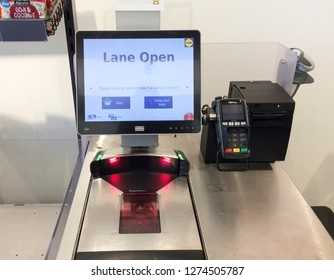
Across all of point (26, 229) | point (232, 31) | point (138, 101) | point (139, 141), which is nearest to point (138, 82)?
point (138, 101)

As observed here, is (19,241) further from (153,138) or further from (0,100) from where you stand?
(153,138)

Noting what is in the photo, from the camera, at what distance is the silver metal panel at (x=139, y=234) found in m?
0.89

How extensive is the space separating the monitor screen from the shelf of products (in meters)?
0.15

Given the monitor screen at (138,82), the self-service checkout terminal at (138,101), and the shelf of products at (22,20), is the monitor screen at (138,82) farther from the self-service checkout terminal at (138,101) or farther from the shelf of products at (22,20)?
the shelf of products at (22,20)

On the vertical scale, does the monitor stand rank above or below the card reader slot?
below

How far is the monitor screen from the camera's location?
105 cm

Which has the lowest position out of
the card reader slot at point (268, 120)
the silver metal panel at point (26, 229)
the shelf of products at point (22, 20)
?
the silver metal panel at point (26, 229)

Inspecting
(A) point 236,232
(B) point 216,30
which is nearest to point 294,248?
(A) point 236,232

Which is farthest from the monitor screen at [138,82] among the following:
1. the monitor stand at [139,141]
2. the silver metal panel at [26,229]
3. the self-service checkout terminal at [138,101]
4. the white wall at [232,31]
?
the silver metal panel at [26,229]

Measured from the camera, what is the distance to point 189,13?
147 cm

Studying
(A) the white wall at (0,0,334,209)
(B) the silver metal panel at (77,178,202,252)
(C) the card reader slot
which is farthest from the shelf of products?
(C) the card reader slot

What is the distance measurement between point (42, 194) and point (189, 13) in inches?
47.1

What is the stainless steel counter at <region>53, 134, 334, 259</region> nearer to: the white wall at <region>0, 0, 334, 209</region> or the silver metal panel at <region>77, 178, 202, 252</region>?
the silver metal panel at <region>77, 178, 202, 252</region>

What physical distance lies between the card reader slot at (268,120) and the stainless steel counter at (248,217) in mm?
175
